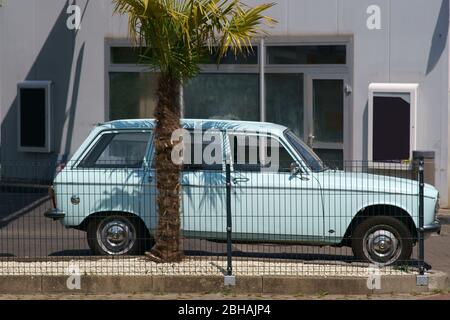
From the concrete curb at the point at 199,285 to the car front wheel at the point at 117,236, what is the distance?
47.3 inches

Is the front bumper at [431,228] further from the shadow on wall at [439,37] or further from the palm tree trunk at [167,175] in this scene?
the shadow on wall at [439,37]

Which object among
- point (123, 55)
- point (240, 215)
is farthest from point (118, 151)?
point (123, 55)

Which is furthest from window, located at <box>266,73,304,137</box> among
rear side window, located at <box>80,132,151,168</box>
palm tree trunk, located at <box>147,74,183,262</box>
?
palm tree trunk, located at <box>147,74,183,262</box>

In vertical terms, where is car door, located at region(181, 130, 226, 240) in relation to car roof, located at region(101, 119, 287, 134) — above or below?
below

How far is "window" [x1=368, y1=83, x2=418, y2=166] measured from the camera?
16516 mm

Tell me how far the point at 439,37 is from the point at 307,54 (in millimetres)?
2535

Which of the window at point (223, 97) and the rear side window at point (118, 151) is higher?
the window at point (223, 97)

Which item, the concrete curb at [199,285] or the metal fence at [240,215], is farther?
the metal fence at [240,215]

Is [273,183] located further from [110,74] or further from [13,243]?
[110,74]

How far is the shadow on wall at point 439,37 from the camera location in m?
16.3

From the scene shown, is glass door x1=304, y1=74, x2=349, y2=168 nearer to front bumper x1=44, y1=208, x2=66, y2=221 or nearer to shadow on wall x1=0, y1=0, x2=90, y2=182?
shadow on wall x1=0, y1=0, x2=90, y2=182

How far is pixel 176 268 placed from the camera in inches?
404

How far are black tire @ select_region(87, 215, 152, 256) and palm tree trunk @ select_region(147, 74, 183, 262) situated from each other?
2.13 feet

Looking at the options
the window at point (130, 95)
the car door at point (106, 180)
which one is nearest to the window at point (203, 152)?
the car door at point (106, 180)
